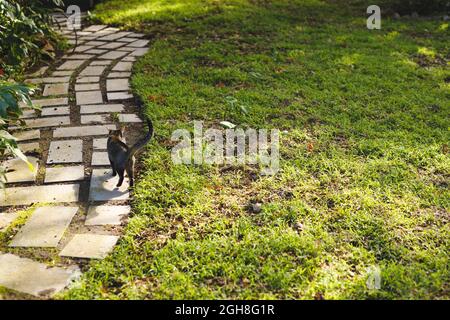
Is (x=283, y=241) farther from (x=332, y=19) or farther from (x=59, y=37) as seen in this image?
(x=332, y=19)

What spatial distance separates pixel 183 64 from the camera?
6168mm

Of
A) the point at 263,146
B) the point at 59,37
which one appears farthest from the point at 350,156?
the point at 59,37

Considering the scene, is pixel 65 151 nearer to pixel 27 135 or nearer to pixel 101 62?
pixel 27 135

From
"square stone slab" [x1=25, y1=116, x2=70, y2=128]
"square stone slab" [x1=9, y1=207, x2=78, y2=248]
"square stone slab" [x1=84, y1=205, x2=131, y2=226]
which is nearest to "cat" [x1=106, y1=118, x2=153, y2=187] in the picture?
"square stone slab" [x1=84, y1=205, x2=131, y2=226]

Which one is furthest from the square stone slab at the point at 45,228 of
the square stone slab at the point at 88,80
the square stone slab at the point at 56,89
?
A: the square stone slab at the point at 88,80

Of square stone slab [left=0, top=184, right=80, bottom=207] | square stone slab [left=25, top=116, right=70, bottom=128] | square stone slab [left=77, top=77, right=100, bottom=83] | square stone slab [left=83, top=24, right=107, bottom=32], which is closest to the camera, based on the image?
square stone slab [left=0, top=184, right=80, bottom=207]

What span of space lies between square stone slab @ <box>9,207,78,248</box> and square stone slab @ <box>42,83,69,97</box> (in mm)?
2462

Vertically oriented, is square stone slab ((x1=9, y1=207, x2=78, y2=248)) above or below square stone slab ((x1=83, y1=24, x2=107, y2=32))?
below

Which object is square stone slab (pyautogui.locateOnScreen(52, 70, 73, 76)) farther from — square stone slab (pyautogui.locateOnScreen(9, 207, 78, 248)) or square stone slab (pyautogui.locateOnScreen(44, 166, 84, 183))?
square stone slab (pyautogui.locateOnScreen(9, 207, 78, 248))

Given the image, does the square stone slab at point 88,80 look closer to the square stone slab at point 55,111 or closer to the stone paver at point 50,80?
the stone paver at point 50,80

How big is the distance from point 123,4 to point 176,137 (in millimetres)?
6197

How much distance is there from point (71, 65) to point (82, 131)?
224cm

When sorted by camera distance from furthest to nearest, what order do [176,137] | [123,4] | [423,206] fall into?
[123,4], [176,137], [423,206]

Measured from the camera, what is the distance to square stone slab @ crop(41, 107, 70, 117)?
4.80 metres
